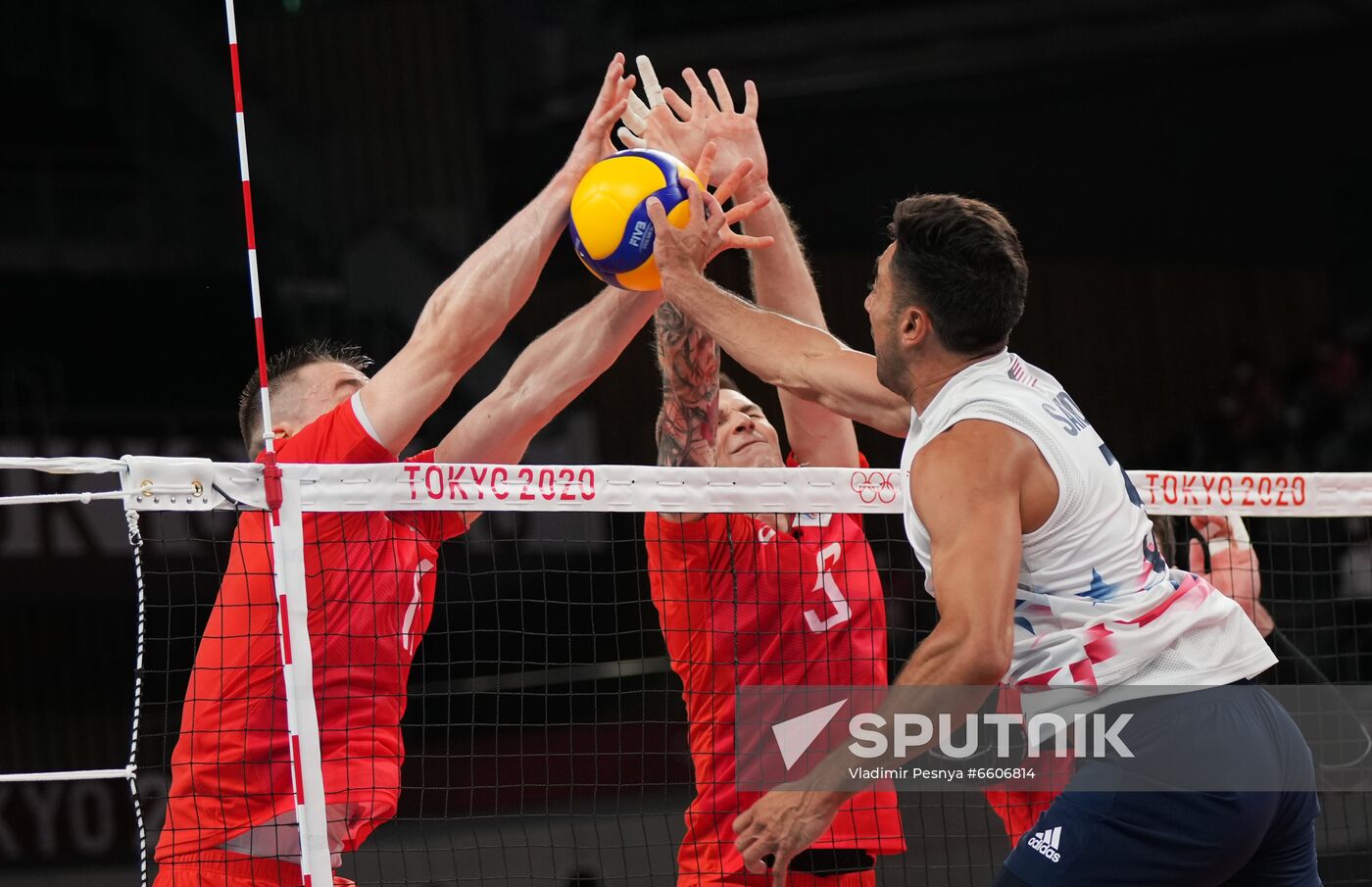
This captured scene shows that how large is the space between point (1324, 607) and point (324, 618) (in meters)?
10.8

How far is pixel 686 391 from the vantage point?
14.8 ft

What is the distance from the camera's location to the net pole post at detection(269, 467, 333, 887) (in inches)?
149

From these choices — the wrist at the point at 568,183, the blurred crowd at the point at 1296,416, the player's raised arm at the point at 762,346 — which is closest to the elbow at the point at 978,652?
the player's raised arm at the point at 762,346

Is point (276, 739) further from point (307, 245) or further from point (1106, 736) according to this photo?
point (307, 245)

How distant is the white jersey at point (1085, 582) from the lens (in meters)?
3.13

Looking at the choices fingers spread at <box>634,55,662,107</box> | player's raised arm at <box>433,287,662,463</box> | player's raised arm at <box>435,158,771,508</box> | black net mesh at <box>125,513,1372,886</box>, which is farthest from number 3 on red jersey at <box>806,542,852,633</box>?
black net mesh at <box>125,513,1372,886</box>

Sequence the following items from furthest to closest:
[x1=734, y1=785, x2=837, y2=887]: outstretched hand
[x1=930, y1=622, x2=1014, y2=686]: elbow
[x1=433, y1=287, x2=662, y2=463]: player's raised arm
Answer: [x1=433, y1=287, x2=662, y2=463]: player's raised arm → [x1=734, y1=785, x2=837, y2=887]: outstretched hand → [x1=930, y1=622, x2=1014, y2=686]: elbow

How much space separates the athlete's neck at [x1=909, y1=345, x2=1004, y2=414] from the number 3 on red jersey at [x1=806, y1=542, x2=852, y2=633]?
51.5 inches

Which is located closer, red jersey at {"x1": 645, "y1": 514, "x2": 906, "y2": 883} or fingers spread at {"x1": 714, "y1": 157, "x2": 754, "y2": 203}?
fingers spread at {"x1": 714, "y1": 157, "x2": 754, "y2": 203}

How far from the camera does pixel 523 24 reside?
1459 centimetres

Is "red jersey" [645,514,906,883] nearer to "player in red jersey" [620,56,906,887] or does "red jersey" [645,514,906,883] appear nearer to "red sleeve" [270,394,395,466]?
"player in red jersey" [620,56,906,887]

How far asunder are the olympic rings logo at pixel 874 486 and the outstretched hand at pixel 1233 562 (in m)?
1.18

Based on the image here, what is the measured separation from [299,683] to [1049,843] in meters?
1.95

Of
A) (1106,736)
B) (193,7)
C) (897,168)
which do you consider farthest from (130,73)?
(1106,736)
